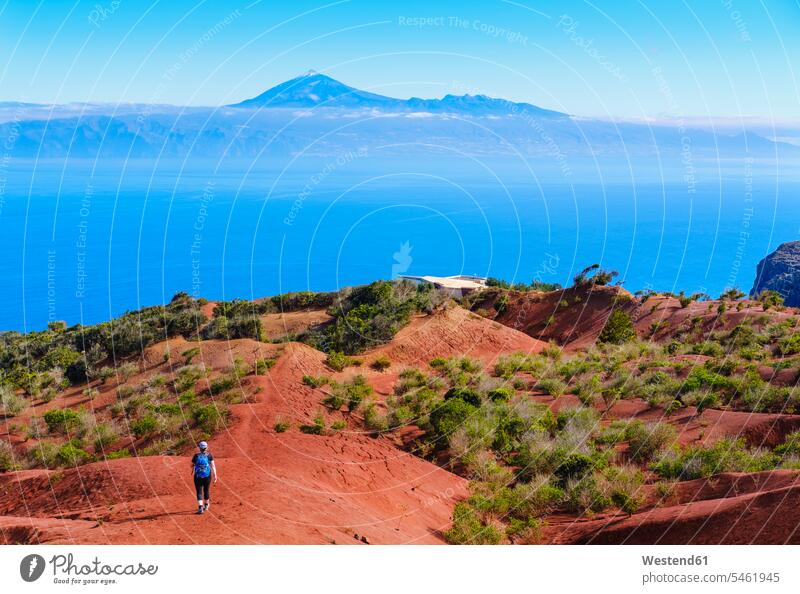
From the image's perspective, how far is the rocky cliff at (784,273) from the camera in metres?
73.1

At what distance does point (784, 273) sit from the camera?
77.3 meters

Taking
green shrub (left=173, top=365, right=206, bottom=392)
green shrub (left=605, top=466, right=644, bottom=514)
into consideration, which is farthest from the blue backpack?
green shrub (left=173, top=365, right=206, bottom=392)

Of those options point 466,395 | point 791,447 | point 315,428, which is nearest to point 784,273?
point 466,395

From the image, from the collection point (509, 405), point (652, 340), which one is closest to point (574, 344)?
point (652, 340)

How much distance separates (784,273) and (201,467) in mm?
85401

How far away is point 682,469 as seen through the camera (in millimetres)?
16453

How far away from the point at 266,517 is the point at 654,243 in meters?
201

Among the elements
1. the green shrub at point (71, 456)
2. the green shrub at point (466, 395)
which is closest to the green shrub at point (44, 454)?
the green shrub at point (71, 456)

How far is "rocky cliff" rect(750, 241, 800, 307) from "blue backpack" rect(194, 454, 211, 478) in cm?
7103

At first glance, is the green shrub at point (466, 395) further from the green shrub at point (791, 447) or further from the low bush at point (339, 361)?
the green shrub at point (791, 447)

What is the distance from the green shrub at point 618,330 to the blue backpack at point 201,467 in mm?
A: 31550

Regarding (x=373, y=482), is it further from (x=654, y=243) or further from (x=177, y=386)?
(x=654, y=243)

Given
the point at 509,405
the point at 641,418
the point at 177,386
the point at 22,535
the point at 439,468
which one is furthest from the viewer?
the point at 177,386

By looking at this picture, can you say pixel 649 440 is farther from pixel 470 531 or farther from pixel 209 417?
pixel 209 417
